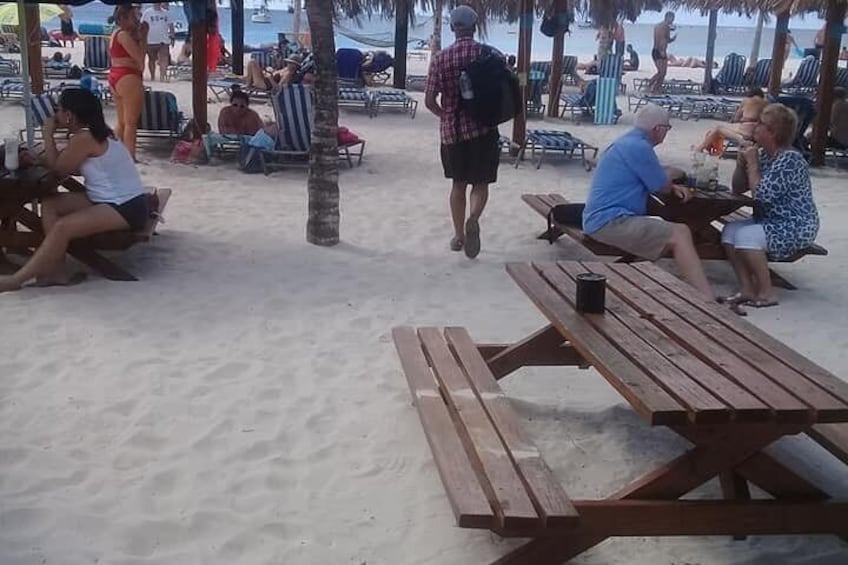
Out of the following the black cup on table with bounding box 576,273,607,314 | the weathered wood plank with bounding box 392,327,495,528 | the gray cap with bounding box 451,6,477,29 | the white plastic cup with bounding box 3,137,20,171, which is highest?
the gray cap with bounding box 451,6,477,29

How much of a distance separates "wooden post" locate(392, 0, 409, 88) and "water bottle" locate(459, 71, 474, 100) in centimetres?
1032

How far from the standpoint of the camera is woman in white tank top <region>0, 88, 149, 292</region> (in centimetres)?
487

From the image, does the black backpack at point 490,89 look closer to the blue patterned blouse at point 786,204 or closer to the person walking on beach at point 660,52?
the blue patterned blouse at point 786,204

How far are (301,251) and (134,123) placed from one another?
127 inches

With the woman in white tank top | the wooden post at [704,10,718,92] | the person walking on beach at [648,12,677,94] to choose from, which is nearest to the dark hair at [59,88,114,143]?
the woman in white tank top

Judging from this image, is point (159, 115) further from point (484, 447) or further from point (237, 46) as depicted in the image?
point (484, 447)

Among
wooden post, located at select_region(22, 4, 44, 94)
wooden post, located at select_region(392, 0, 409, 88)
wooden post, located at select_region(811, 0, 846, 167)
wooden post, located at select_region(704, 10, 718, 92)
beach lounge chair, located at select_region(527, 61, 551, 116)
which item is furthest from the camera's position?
wooden post, located at select_region(704, 10, 718, 92)

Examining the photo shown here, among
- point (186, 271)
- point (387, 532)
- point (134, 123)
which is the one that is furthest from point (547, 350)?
point (134, 123)

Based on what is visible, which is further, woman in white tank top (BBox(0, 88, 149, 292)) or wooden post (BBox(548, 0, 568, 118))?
wooden post (BBox(548, 0, 568, 118))

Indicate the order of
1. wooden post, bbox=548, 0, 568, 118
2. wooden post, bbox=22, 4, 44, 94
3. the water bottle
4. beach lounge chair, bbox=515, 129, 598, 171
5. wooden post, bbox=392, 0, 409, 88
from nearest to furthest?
the water bottle < beach lounge chair, bbox=515, 129, 598, 171 < wooden post, bbox=22, 4, 44, 94 < wooden post, bbox=548, 0, 568, 118 < wooden post, bbox=392, 0, 409, 88

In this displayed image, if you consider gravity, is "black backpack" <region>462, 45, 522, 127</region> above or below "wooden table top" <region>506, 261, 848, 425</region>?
above

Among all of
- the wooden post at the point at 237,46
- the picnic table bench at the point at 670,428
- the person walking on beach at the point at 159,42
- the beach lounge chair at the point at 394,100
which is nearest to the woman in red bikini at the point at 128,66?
the beach lounge chair at the point at 394,100

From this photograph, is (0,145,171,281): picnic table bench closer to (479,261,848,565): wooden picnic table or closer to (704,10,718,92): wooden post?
(479,261,848,565): wooden picnic table

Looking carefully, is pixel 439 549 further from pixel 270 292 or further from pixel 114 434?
pixel 270 292
